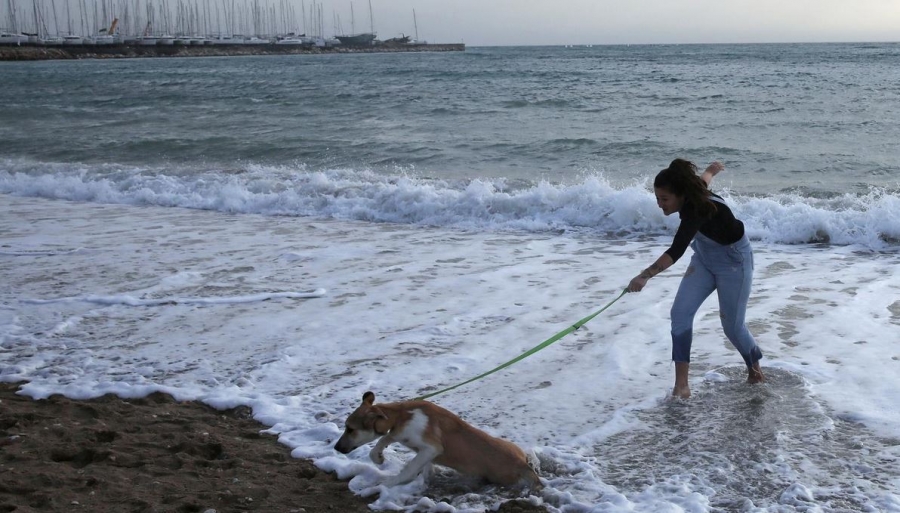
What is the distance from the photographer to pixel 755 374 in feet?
18.2

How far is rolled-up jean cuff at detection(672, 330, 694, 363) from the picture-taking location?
208 inches

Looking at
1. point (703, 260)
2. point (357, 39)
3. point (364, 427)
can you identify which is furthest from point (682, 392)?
point (357, 39)

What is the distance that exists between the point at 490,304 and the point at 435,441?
351 cm

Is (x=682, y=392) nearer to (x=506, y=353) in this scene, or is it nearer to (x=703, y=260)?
(x=703, y=260)

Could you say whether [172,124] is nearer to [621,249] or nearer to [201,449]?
[621,249]

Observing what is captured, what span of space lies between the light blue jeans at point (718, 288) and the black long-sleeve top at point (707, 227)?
0.24 ft

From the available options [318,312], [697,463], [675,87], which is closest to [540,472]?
[697,463]

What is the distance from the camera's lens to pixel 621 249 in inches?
405

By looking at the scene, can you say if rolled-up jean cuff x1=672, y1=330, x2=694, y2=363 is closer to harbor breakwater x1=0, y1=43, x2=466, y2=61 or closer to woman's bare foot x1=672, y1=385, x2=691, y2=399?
woman's bare foot x1=672, y1=385, x2=691, y2=399

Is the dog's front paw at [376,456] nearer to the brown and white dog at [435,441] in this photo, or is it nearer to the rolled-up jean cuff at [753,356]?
the brown and white dog at [435,441]

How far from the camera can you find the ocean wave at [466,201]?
10906 millimetres

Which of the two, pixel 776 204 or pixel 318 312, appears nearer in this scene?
pixel 318 312

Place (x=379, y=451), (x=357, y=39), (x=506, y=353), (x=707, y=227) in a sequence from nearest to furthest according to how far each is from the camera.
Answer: (x=379, y=451), (x=707, y=227), (x=506, y=353), (x=357, y=39)

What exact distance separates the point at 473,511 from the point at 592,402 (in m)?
1.60
